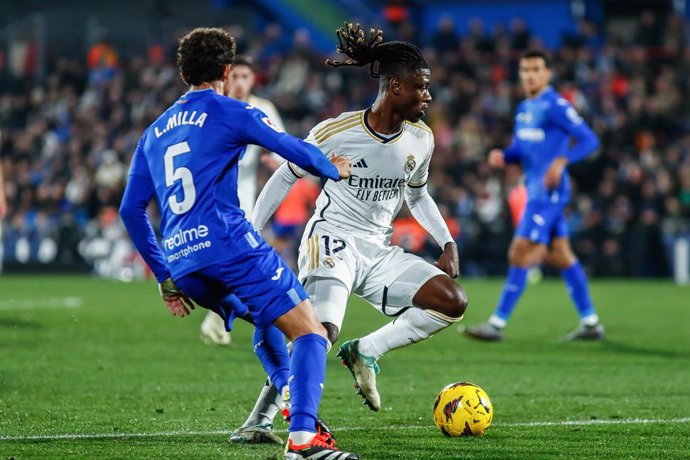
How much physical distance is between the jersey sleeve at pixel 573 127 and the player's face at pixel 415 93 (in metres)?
5.24

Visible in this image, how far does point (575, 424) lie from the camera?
691cm

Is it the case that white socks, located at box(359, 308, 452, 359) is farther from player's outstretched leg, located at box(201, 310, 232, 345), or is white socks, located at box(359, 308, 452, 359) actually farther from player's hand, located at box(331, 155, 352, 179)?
player's outstretched leg, located at box(201, 310, 232, 345)

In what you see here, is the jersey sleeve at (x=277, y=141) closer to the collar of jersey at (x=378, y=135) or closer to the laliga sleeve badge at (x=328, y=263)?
the laliga sleeve badge at (x=328, y=263)

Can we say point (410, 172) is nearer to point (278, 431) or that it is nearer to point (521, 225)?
point (278, 431)

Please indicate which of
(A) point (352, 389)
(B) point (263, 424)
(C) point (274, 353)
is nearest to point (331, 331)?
(C) point (274, 353)

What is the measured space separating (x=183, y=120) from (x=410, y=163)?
74.4 inches

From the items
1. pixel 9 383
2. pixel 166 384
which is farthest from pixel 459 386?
pixel 9 383

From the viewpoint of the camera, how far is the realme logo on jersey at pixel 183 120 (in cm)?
551

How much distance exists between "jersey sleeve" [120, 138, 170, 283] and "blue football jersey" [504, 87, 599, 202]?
263 inches

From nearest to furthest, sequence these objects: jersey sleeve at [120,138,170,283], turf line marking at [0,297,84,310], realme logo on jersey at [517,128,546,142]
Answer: jersey sleeve at [120,138,170,283] < realme logo on jersey at [517,128,546,142] < turf line marking at [0,297,84,310]

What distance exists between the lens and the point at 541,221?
1188 cm

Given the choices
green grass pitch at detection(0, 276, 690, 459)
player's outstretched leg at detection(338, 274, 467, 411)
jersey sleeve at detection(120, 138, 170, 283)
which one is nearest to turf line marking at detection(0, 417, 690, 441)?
green grass pitch at detection(0, 276, 690, 459)

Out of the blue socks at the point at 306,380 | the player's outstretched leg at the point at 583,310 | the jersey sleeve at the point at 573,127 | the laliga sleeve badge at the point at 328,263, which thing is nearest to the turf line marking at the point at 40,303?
the player's outstretched leg at the point at 583,310

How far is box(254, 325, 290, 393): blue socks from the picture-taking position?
601 cm
